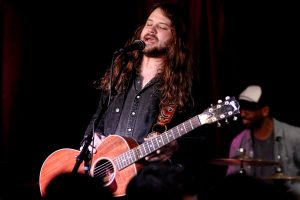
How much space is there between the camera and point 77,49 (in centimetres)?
509

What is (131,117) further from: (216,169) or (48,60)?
(216,169)

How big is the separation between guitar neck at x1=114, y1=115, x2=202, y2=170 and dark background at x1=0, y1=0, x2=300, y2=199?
5.84ft

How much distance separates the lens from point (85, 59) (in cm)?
511

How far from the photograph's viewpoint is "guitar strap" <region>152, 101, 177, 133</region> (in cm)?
330

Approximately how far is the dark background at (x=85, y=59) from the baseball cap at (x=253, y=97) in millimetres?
122

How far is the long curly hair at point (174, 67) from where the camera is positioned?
11.4 feet

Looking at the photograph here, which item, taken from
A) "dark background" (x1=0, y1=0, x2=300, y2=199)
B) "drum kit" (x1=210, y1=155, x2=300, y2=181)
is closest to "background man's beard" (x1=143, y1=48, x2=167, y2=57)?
"drum kit" (x1=210, y1=155, x2=300, y2=181)

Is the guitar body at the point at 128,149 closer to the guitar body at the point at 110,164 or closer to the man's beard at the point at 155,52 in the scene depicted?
the guitar body at the point at 110,164

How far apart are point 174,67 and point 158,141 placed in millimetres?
771

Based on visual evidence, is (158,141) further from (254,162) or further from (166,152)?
(254,162)

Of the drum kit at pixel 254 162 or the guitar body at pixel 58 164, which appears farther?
the drum kit at pixel 254 162

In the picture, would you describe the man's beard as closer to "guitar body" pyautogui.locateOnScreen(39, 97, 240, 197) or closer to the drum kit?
"guitar body" pyautogui.locateOnScreen(39, 97, 240, 197)

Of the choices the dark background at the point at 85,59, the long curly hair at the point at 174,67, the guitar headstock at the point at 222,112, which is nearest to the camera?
the guitar headstock at the point at 222,112

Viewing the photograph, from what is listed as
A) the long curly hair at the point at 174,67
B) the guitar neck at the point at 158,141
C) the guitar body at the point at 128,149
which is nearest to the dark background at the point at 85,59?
the long curly hair at the point at 174,67
